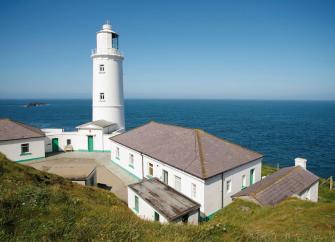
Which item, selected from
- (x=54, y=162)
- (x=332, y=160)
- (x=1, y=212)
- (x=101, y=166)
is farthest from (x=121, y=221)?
(x=332, y=160)

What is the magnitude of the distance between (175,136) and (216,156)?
5225 mm

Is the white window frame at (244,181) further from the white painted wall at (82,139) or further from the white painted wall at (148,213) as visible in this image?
the white painted wall at (82,139)

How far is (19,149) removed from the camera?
2528cm

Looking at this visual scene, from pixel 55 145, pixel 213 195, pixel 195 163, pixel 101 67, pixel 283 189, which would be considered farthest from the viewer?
pixel 101 67

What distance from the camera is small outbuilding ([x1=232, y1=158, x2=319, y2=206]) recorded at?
1551cm

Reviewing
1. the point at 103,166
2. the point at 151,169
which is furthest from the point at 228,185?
the point at 103,166

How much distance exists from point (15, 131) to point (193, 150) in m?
22.1

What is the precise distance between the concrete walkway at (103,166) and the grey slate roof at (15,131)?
10.8ft

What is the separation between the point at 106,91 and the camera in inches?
1241

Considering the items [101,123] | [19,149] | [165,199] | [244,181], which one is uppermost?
[101,123]

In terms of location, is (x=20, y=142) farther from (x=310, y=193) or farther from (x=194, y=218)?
(x=310, y=193)

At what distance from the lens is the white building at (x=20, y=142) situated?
2455cm

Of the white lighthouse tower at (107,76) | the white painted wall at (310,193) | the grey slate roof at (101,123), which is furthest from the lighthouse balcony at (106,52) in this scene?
the white painted wall at (310,193)

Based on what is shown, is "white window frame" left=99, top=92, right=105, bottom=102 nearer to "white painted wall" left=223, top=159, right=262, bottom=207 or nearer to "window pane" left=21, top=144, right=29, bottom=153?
"window pane" left=21, top=144, right=29, bottom=153
